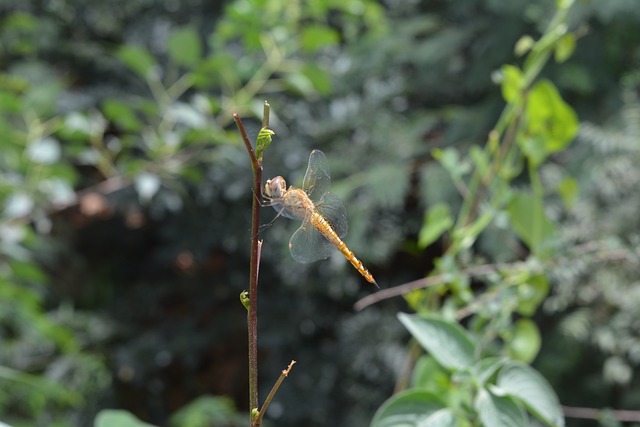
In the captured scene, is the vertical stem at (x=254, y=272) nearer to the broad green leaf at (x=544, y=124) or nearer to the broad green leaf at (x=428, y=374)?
the broad green leaf at (x=428, y=374)

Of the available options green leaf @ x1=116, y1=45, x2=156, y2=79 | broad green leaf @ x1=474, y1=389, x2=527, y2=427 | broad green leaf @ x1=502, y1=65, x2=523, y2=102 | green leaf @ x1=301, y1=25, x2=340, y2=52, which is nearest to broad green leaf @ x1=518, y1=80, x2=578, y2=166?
broad green leaf @ x1=502, y1=65, x2=523, y2=102

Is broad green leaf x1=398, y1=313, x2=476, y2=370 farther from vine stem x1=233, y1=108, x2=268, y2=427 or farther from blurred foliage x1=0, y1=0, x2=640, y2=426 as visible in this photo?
blurred foliage x1=0, y1=0, x2=640, y2=426

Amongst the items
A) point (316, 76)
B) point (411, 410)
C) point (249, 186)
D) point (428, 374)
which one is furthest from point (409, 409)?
point (249, 186)

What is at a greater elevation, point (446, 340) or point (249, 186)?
point (446, 340)

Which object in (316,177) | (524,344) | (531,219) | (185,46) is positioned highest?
(316,177)

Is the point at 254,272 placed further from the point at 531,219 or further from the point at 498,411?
the point at 531,219

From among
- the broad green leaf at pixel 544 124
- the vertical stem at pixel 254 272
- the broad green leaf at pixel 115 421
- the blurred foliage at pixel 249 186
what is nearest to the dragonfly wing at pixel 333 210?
the vertical stem at pixel 254 272
